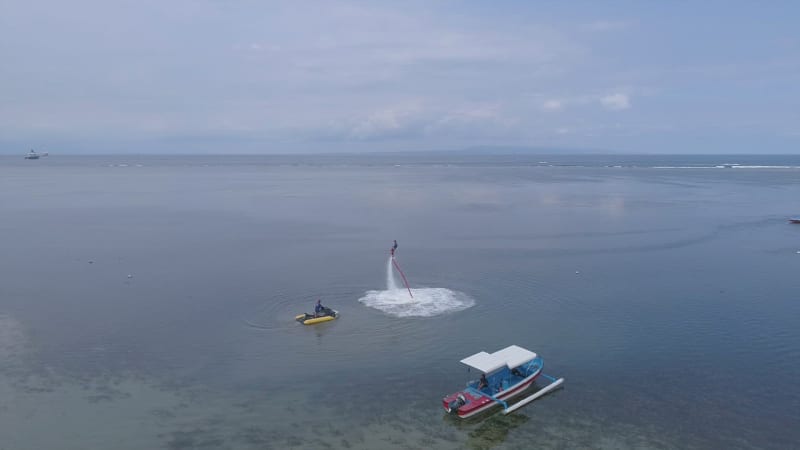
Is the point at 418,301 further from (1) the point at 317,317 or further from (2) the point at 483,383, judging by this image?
(2) the point at 483,383

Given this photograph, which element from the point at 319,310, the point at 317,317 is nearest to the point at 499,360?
the point at 317,317

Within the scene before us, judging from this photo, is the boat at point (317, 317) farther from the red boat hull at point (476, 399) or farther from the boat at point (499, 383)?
the red boat hull at point (476, 399)

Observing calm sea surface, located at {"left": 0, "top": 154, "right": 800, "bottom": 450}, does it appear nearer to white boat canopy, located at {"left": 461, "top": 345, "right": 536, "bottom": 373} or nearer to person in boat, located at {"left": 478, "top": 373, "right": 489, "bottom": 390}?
person in boat, located at {"left": 478, "top": 373, "right": 489, "bottom": 390}

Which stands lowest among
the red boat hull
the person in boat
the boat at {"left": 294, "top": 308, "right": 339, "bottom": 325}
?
the red boat hull

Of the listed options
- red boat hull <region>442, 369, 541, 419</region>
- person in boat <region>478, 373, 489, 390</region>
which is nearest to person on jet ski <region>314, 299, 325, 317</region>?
red boat hull <region>442, 369, 541, 419</region>

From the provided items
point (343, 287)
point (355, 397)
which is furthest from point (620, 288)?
point (355, 397)

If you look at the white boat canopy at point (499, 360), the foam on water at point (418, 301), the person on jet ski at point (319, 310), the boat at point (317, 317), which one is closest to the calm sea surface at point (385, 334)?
the foam on water at point (418, 301)

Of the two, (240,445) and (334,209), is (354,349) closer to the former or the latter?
(240,445)
